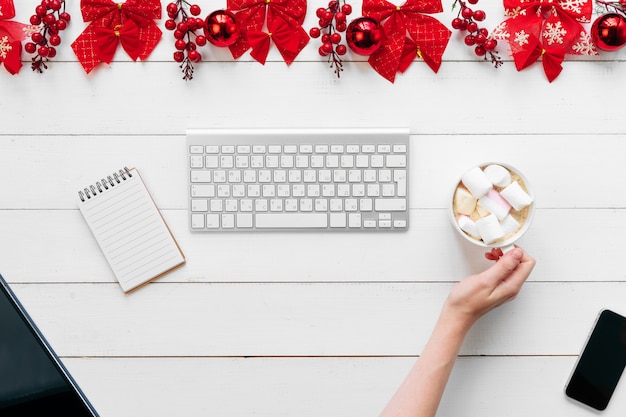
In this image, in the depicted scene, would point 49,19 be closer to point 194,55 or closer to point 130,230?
point 194,55

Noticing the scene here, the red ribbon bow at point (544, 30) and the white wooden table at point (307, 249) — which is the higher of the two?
the red ribbon bow at point (544, 30)

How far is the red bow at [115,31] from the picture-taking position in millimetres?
939

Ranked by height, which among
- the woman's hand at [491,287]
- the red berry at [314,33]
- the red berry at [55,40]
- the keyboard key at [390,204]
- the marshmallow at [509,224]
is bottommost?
the woman's hand at [491,287]

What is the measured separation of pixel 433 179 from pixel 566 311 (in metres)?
0.37

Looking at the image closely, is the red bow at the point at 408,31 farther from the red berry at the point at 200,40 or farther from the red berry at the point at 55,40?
the red berry at the point at 55,40

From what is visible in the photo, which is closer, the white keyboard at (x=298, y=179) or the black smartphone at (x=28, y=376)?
the black smartphone at (x=28, y=376)

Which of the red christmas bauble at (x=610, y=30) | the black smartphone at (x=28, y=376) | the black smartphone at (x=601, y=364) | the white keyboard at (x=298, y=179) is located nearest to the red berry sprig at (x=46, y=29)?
the white keyboard at (x=298, y=179)

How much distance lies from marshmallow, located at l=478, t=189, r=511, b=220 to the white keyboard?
0.15 m

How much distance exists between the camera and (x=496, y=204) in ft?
2.93

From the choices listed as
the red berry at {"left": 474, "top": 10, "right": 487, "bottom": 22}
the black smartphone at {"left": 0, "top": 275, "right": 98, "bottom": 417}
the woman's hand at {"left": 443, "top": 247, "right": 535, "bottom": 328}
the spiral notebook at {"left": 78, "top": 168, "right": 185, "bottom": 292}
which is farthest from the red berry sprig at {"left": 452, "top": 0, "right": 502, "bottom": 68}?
the black smartphone at {"left": 0, "top": 275, "right": 98, "bottom": 417}

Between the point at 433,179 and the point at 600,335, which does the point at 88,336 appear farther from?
the point at 600,335

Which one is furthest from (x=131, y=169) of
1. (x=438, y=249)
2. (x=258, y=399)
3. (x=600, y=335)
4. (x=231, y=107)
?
(x=600, y=335)

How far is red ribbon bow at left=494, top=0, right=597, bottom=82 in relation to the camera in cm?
94

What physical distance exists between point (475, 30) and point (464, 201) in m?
0.32
